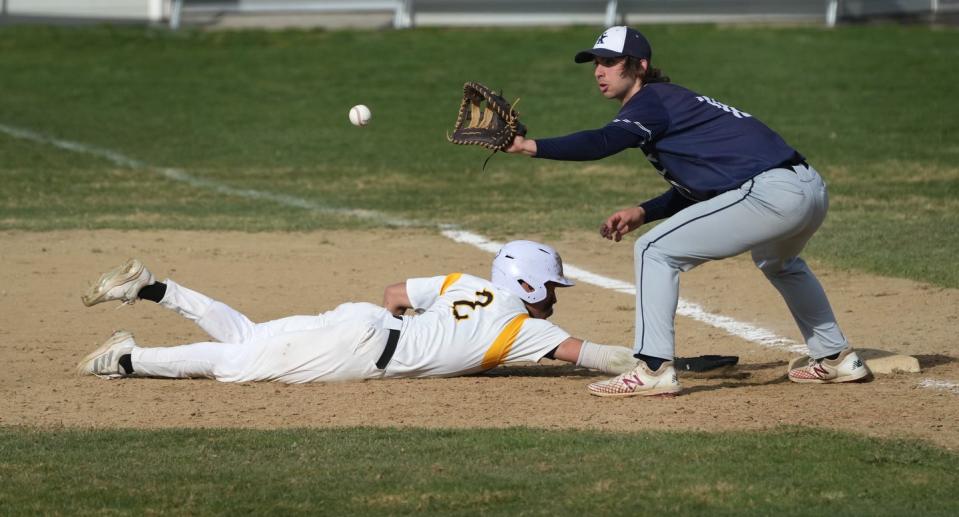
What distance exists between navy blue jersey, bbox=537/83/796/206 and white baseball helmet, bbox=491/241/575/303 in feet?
3.11

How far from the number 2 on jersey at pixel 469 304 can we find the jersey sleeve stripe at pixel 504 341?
7.3 inches

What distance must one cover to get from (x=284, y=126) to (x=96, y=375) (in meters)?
12.3

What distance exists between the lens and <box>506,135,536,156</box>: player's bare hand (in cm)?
637

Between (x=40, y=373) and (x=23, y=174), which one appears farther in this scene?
(x=23, y=174)

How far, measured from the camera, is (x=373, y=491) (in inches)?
210

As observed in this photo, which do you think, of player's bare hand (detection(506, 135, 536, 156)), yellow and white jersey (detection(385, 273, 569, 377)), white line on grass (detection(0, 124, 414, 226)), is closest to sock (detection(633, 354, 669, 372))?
yellow and white jersey (detection(385, 273, 569, 377))

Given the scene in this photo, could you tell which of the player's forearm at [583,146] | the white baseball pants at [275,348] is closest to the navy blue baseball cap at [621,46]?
the player's forearm at [583,146]

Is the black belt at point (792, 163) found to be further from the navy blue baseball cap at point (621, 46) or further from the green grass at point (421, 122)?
the green grass at point (421, 122)

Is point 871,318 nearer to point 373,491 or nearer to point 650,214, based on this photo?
point 650,214

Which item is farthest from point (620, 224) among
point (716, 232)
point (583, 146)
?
point (583, 146)

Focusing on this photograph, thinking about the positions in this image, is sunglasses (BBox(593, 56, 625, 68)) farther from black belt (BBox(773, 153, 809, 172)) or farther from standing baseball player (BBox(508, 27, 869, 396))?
black belt (BBox(773, 153, 809, 172))

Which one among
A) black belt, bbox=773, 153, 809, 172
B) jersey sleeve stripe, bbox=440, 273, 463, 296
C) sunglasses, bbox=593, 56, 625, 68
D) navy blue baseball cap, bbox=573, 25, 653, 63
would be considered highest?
navy blue baseball cap, bbox=573, 25, 653, 63

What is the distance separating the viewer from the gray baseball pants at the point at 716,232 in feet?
21.5

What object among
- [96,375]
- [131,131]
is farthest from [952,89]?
[96,375]
